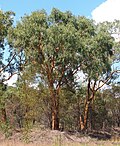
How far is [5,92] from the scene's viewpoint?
94.6 ft

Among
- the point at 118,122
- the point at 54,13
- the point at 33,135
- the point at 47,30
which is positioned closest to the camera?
the point at 33,135

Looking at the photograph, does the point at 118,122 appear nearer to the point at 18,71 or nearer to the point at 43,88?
the point at 43,88

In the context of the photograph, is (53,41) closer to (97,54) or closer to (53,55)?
(53,55)

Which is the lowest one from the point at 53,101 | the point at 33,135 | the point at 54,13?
the point at 33,135

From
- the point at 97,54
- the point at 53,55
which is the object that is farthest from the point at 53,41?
the point at 97,54

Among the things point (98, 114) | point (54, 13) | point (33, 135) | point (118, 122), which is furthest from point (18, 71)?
point (118, 122)

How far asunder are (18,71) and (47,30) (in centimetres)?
678

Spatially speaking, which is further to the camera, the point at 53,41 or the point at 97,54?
→ the point at 97,54

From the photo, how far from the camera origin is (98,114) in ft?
188

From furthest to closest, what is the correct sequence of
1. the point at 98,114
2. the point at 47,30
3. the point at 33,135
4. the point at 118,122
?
the point at 118,122
the point at 98,114
the point at 47,30
the point at 33,135

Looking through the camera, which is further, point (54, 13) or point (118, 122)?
point (118, 122)

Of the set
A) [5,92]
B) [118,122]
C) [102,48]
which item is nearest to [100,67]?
[102,48]

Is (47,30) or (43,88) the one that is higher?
(47,30)

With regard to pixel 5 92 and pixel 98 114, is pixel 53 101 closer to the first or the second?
pixel 5 92
